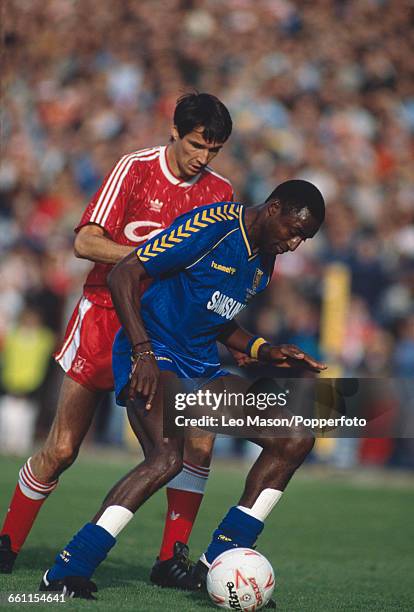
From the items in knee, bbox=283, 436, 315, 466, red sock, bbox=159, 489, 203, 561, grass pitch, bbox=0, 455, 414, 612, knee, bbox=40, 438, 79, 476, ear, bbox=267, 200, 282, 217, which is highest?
ear, bbox=267, 200, 282, 217

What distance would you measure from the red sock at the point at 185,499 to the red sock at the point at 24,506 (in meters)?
0.73

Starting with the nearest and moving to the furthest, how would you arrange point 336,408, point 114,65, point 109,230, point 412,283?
point 336,408, point 109,230, point 412,283, point 114,65

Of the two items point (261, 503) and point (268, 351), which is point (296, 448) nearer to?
point (261, 503)

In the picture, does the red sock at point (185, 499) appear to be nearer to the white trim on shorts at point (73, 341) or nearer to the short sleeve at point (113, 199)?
the white trim on shorts at point (73, 341)

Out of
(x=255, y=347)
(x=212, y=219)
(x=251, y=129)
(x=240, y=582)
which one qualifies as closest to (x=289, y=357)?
(x=255, y=347)

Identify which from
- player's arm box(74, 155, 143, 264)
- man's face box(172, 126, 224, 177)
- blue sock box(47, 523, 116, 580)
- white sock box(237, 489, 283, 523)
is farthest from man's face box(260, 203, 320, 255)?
blue sock box(47, 523, 116, 580)

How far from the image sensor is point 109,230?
6.43 meters

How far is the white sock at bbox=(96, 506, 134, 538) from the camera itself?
17.5ft

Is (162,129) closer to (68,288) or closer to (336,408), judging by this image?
(68,288)

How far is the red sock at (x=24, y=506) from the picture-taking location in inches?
258

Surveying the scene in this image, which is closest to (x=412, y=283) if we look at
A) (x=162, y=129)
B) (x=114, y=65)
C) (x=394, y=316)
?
(x=394, y=316)

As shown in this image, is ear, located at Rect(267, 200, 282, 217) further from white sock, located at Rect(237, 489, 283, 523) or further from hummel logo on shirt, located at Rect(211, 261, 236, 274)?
white sock, located at Rect(237, 489, 283, 523)

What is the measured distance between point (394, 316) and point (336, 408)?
29.5 ft

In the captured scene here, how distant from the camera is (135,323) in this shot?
5.41 m
